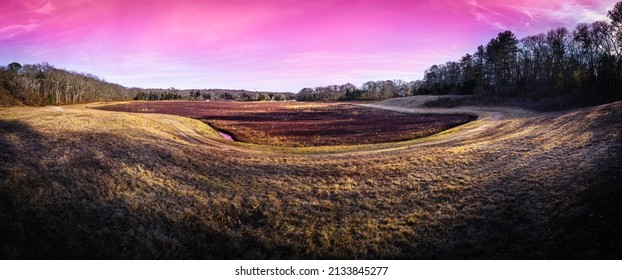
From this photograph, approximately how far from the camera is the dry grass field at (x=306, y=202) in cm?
991

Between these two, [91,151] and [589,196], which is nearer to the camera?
[589,196]

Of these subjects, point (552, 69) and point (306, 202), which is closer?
point (306, 202)

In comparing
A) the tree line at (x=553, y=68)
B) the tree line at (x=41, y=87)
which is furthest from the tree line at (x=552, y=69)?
the tree line at (x=41, y=87)

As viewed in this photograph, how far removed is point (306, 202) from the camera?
47.3 feet

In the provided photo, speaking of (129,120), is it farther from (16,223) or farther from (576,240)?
(576,240)

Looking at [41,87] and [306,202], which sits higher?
[41,87]

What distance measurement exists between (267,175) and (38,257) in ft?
36.3

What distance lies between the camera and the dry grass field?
9.91 meters

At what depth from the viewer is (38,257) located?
891cm

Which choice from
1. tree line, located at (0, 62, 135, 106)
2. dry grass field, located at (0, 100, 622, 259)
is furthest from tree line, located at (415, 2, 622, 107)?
tree line, located at (0, 62, 135, 106)

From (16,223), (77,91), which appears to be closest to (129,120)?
(16,223)

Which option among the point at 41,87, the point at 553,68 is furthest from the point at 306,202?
the point at 41,87

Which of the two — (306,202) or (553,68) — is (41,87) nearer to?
(306,202)

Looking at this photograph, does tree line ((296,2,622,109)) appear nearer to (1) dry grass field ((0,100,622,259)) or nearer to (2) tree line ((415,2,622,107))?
(2) tree line ((415,2,622,107))
